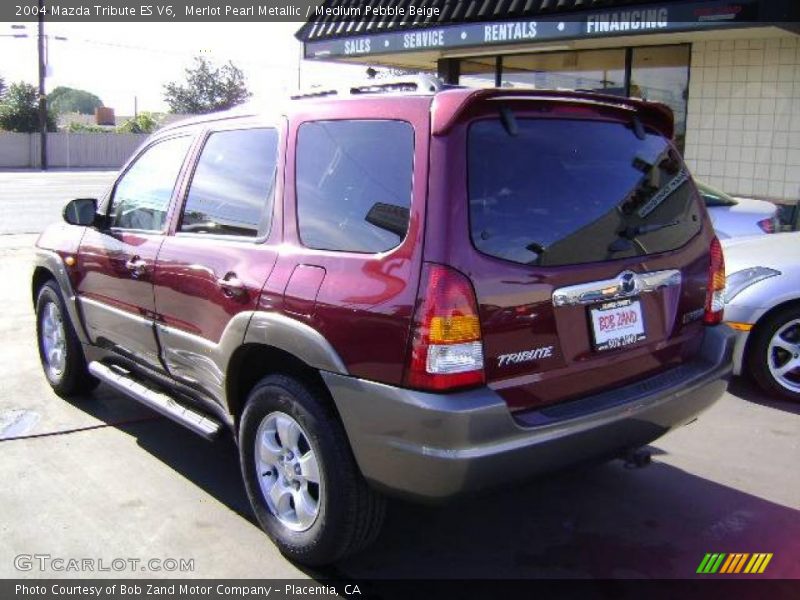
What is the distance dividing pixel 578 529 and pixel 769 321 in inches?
106

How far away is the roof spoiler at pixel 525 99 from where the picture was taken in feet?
9.24

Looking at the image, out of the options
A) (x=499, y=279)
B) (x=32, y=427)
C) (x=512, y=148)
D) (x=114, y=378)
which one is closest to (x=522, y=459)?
(x=499, y=279)

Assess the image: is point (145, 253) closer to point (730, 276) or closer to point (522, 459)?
point (522, 459)

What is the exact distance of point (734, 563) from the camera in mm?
3373

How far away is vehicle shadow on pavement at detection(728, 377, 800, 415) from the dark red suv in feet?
6.89

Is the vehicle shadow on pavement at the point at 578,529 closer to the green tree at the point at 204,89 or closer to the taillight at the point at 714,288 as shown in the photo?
the taillight at the point at 714,288

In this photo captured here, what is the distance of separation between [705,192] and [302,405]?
750 cm

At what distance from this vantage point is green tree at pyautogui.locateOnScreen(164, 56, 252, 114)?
66500 millimetres

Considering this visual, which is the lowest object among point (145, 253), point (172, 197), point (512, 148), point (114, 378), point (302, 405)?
point (114, 378)

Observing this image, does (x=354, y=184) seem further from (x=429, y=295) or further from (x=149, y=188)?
(x=149, y=188)

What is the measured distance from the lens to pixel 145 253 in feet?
13.8

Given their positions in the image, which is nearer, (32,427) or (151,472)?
(151,472)
